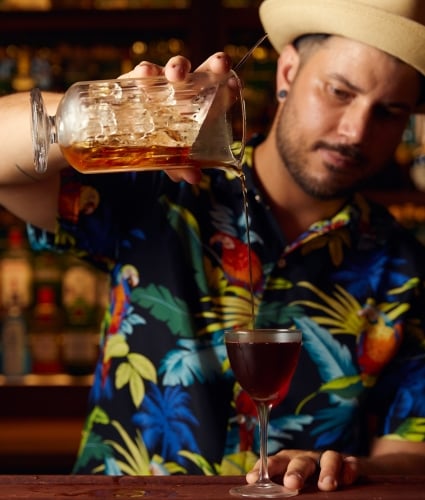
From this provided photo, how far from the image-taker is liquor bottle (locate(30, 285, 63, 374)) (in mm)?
3465

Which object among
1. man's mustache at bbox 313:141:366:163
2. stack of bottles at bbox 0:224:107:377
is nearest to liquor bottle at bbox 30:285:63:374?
stack of bottles at bbox 0:224:107:377

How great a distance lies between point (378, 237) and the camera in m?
2.11

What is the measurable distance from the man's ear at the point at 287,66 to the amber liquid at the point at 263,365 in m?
0.87

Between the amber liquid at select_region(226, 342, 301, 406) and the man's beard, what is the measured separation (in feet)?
2.17

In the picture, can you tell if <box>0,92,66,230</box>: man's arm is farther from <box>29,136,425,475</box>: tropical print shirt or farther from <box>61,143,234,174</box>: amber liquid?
<box>61,143,234,174</box>: amber liquid

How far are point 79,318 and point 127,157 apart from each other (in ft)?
6.91

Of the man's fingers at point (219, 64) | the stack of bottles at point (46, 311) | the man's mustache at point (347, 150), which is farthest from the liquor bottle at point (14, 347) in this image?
the man's fingers at point (219, 64)

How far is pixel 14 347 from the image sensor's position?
3.46 meters

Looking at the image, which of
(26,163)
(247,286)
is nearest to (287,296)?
(247,286)

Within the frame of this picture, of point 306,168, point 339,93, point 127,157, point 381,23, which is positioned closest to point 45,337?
point 306,168

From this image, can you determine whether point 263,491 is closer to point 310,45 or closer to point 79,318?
point 310,45

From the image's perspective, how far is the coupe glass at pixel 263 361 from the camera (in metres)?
1.36

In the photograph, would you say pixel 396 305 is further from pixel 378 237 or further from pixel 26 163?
pixel 26 163

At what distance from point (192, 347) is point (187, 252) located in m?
0.19
